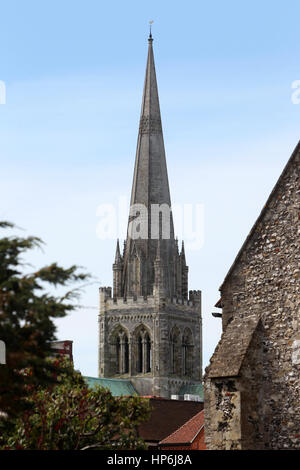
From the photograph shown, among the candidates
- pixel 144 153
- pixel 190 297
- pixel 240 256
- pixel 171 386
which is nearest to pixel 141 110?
pixel 144 153

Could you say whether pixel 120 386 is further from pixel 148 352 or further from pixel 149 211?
pixel 149 211

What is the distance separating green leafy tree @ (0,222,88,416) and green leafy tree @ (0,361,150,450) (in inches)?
142

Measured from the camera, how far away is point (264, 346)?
64.8ft

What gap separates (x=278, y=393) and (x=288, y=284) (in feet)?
7.03

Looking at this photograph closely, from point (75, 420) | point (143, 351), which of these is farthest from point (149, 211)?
point (75, 420)

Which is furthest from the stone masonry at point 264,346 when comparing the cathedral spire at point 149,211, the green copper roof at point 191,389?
the green copper roof at point 191,389

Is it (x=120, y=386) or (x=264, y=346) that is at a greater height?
(x=120, y=386)

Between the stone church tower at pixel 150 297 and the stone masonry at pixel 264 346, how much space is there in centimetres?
10099

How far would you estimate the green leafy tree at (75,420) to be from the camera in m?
18.5

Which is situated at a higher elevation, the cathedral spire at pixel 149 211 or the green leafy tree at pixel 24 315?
the cathedral spire at pixel 149 211

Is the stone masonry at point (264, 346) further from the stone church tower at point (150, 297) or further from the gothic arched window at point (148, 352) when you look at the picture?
the gothic arched window at point (148, 352)

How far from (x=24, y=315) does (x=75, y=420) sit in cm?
582

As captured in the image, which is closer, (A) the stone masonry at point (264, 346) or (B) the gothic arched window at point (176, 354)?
(A) the stone masonry at point (264, 346)

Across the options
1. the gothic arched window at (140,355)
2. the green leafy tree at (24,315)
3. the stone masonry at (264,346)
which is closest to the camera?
the green leafy tree at (24,315)
